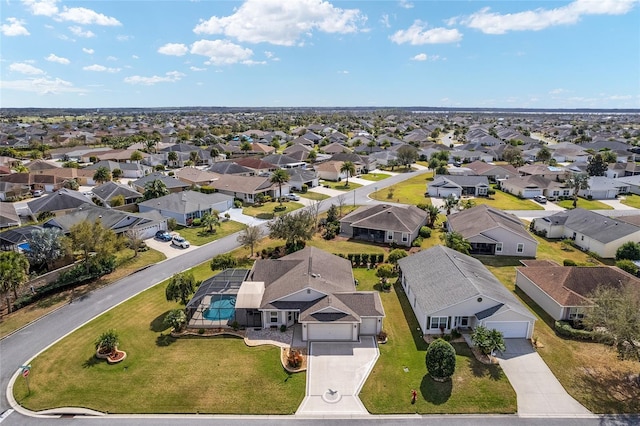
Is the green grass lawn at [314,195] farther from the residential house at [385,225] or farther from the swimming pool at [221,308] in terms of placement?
the swimming pool at [221,308]

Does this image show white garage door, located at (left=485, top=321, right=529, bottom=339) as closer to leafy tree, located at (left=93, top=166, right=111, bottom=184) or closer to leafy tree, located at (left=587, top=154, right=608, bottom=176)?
leafy tree, located at (left=587, top=154, right=608, bottom=176)

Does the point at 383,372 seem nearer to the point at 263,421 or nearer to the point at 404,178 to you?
the point at 263,421

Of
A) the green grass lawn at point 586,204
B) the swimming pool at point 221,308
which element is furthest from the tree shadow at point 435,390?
the green grass lawn at point 586,204

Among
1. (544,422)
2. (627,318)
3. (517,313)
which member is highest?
(627,318)

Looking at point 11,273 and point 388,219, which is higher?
point 11,273

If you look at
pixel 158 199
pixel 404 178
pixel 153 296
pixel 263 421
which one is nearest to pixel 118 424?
pixel 263 421

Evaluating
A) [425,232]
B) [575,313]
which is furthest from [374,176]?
[575,313]

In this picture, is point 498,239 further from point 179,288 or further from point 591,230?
point 179,288
